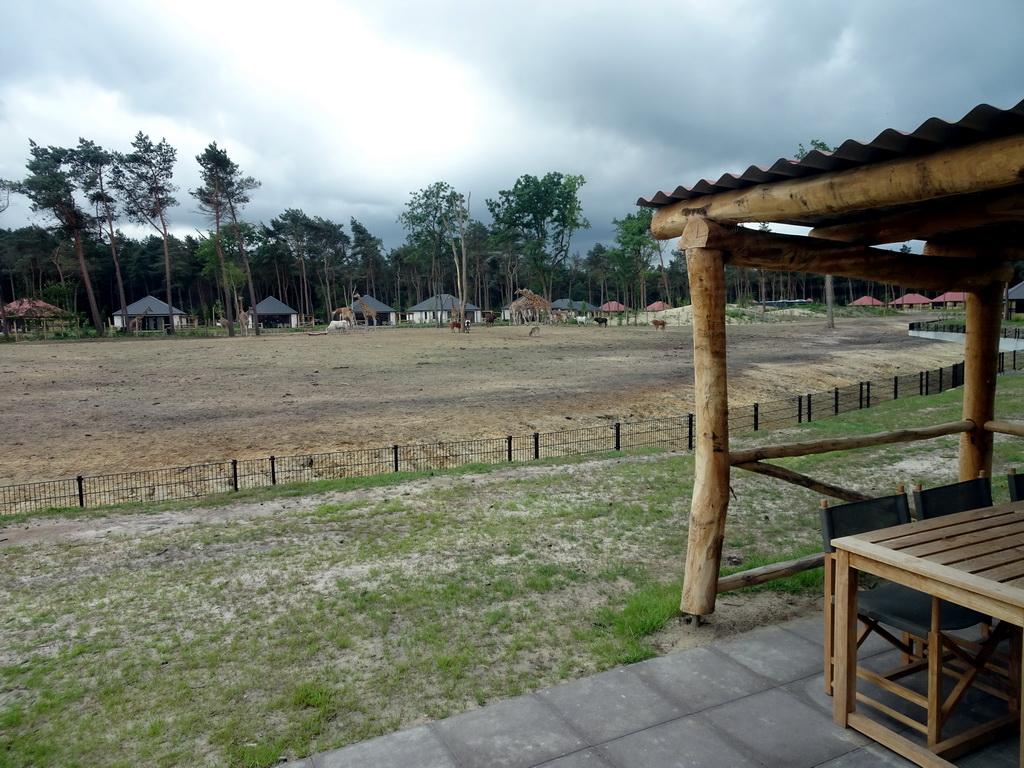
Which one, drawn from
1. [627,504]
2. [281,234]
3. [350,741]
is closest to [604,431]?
[627,504]

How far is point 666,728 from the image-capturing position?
325 cm

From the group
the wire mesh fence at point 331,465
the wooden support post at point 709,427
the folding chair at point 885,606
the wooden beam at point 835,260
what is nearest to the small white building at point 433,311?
the wire mesh fence at point 331,465

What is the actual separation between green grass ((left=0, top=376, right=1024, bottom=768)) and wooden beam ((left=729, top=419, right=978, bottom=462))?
1110 mm

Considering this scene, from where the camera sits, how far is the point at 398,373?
2281cm

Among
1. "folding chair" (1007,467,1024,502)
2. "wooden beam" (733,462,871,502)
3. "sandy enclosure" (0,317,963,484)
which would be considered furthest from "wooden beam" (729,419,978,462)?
"sandy enclosure" (0,317,963,484)

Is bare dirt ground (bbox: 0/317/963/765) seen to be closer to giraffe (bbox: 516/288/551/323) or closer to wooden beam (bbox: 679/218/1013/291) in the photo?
wooden beam (bbox: 679/218/1013/291)

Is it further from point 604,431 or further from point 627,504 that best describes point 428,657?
point 604,431

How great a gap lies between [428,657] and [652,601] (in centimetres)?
175

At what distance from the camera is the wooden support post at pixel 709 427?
446 centimetres

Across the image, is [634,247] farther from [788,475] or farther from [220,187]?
[788,475]

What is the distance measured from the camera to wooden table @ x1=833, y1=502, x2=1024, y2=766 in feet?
8.93

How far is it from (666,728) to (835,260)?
3.64m

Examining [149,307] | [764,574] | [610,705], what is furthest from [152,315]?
[610,705]

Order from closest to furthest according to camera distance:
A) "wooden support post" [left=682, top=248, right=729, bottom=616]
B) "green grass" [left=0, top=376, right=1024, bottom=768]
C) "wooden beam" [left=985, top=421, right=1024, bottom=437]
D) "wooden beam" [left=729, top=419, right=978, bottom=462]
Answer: "green grass" [left=0, top=376, right=1024, bottom=768] → "wooden support post" [left=682, top=248, right=729, bottom=616] → "wooden beam" [left=729, top=419, right=978, bottom=462] → "wooden beam" [left=985, top=421, right=1024, bottom=437]
